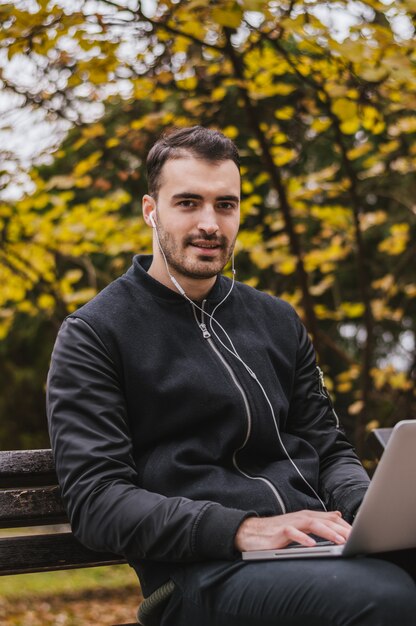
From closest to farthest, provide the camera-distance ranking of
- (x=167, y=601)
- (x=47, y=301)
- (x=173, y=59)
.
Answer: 1. (x=167, y=601)
2. (x=173, y=59)
3. (x=47, y=301)

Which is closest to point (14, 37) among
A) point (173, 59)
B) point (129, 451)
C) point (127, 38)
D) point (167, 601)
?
point (127, 38)

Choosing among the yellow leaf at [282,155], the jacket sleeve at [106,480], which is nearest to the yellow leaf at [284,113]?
the yellow leaf at [282,155]

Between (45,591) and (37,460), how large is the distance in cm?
610

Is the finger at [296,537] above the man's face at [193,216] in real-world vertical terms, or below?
below

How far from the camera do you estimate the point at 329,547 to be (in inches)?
78.4

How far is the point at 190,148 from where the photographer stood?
258cm

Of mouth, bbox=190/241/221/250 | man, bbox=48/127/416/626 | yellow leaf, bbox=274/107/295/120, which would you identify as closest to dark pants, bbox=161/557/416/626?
man, bbox=48/127/416/626

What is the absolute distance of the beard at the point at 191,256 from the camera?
8.40 ft

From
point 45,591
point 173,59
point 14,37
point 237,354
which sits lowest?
point 45,591

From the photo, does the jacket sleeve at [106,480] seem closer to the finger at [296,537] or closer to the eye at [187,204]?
the finger at [296,537]

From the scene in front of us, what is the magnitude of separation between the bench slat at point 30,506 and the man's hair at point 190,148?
924mm

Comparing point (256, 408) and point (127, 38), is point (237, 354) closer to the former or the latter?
point (256, 408)

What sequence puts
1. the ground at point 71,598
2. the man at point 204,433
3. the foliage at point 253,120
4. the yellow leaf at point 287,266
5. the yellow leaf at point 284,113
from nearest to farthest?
1. the man at point 204,433
2. the foliage at point 253,120
3. the yellow leaf at point 284,113
4. the yellow leaf at point 287,266
5. the ground at point 71,598

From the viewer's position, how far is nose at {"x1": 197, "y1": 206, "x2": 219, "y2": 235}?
2.55 m
